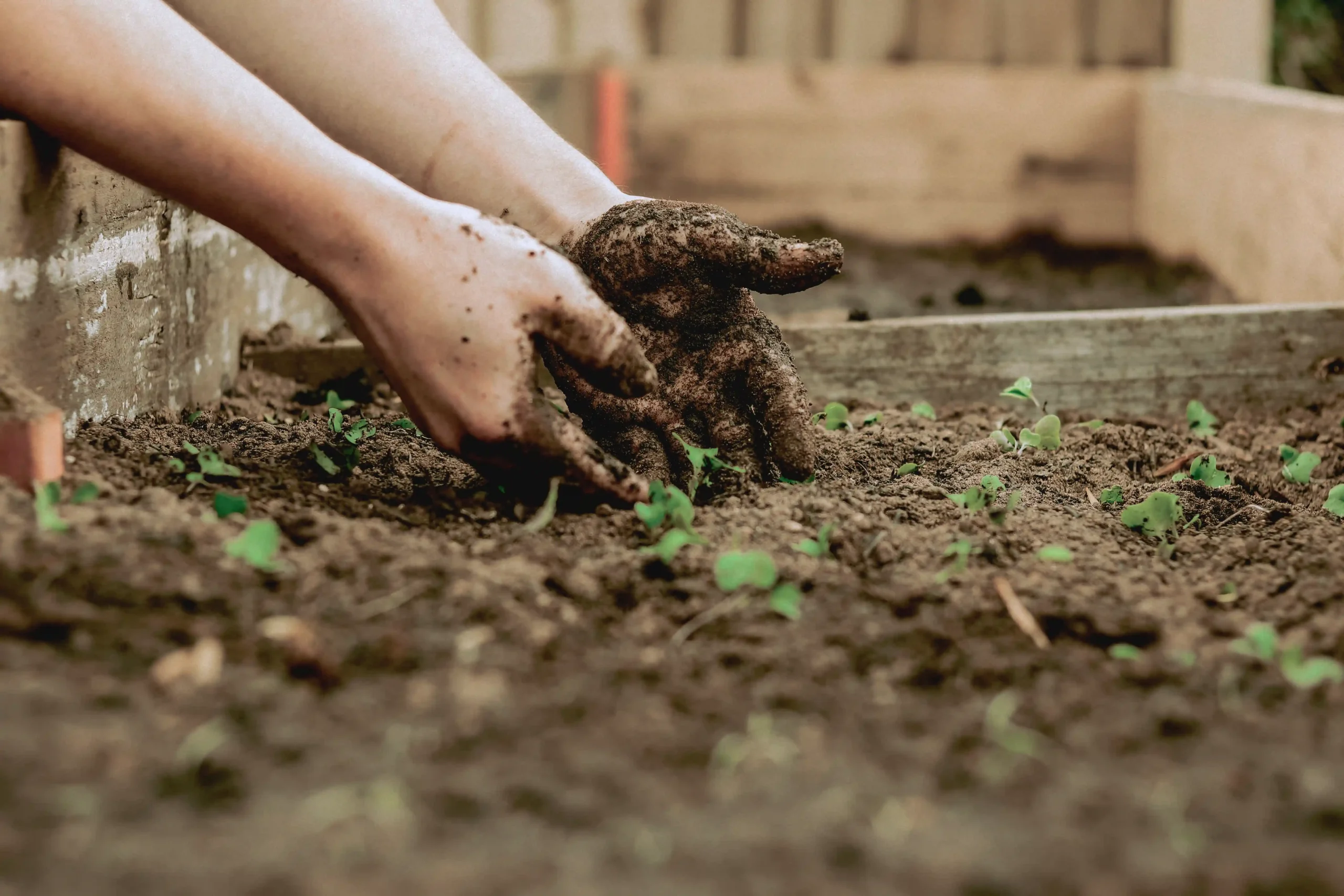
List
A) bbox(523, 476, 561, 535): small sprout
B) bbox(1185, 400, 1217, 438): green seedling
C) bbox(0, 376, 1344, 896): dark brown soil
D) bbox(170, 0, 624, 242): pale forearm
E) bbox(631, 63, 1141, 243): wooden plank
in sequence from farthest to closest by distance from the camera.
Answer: bbox(631, 63, 1141, 243): wooden plank, bbox(1185, 400, 1217, 438): green seedling, bbox(170, 0, 624, 242): pale forearm, bbox(523, 476, 561, 535): small sprout, bbox(0, 376, 1344, 896): dark brown soil

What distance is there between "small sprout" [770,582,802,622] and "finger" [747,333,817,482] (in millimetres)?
410

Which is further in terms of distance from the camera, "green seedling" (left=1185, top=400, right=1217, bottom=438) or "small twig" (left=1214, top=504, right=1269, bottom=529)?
"green seedling" (left=1185, top=400, right=1217, bottom=438)

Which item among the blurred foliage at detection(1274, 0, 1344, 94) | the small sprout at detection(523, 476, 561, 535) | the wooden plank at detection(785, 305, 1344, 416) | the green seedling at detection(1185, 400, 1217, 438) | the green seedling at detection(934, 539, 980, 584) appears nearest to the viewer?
the green seedling at detection(934, 539, 980, 584)

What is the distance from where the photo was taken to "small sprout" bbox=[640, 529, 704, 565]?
3.63 feet

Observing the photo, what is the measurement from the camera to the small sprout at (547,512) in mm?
1201

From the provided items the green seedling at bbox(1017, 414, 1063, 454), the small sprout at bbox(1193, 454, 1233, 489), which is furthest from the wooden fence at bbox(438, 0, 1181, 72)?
the small sprout at bbox(1193, 454, 1233, 489)

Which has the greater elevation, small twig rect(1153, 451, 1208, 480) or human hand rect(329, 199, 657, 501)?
human hand rect(329, 199, 657, 501)

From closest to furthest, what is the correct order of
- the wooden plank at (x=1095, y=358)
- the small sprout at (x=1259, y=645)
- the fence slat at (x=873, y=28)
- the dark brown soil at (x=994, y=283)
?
the small sprout at (x=1259, y=645), the wooden plank at (x=1095, y=358), the dark brown soil at (x=994, y=283), the fence slat at (x=873, y=28)

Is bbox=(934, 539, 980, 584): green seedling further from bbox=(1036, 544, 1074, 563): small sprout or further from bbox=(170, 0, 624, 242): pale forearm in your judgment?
bbox=(170, 0, 624, 242): pale forearm

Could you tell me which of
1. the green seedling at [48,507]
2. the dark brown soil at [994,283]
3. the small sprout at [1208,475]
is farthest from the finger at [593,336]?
the dark brown soil at [994,283]

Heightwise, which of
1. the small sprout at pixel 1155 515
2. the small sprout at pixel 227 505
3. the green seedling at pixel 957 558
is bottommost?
the small sprout at pixel 1155 515

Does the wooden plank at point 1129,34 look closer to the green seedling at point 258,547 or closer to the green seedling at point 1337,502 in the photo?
the green seedling at point 1337,502

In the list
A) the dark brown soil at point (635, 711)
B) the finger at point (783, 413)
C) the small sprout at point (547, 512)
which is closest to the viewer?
the dark brown soil at point (635, 711)

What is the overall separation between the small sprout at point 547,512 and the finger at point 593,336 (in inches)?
4.9
